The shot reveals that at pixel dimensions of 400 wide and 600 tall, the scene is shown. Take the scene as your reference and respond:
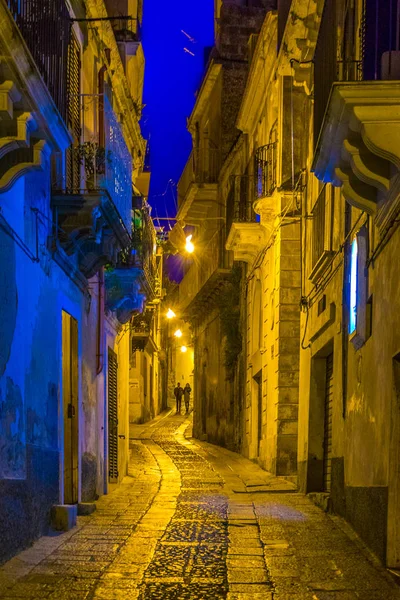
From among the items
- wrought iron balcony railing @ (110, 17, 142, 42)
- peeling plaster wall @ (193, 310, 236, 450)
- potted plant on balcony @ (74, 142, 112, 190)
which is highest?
wrought iron balcony railing @ (110, 17, 142, 42)

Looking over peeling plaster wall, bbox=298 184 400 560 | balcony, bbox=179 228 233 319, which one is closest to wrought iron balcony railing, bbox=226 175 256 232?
balcony, bbox=179 228 233 319

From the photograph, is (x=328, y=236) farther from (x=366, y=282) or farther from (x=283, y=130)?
(x=283, y=130)

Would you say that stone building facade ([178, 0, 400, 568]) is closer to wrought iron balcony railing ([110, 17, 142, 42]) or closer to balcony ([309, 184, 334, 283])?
balcony ([309, 184, 334, 283])

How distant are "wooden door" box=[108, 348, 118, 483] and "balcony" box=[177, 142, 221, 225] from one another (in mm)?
12457

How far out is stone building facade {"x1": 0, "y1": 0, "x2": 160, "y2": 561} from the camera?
24.5 feet

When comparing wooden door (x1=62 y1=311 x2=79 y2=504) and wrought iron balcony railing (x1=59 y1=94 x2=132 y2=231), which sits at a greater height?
wrought iron balcony railing (x1=59 y1=94 x2=132 y2=231)

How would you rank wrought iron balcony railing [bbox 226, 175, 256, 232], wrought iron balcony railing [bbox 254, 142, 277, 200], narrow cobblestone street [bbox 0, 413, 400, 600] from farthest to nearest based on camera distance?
wrought iron balcony railing [bbox 226, 175, 256, 232], wrought iron balcony railing [bbox 254, 142, 277, 200], narrow cobblestone street [bbox 0, 413, 400, 600]

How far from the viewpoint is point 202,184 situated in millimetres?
28750

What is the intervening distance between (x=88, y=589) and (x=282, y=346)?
34.0ft

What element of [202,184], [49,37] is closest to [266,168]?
[49,37]

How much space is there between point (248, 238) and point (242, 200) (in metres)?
2.12

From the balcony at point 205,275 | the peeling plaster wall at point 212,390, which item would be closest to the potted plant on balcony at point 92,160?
the balcony at point 205,275

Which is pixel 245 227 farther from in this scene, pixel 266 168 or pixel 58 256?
pixel 58 256

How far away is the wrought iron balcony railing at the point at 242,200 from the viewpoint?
66.1 ft
